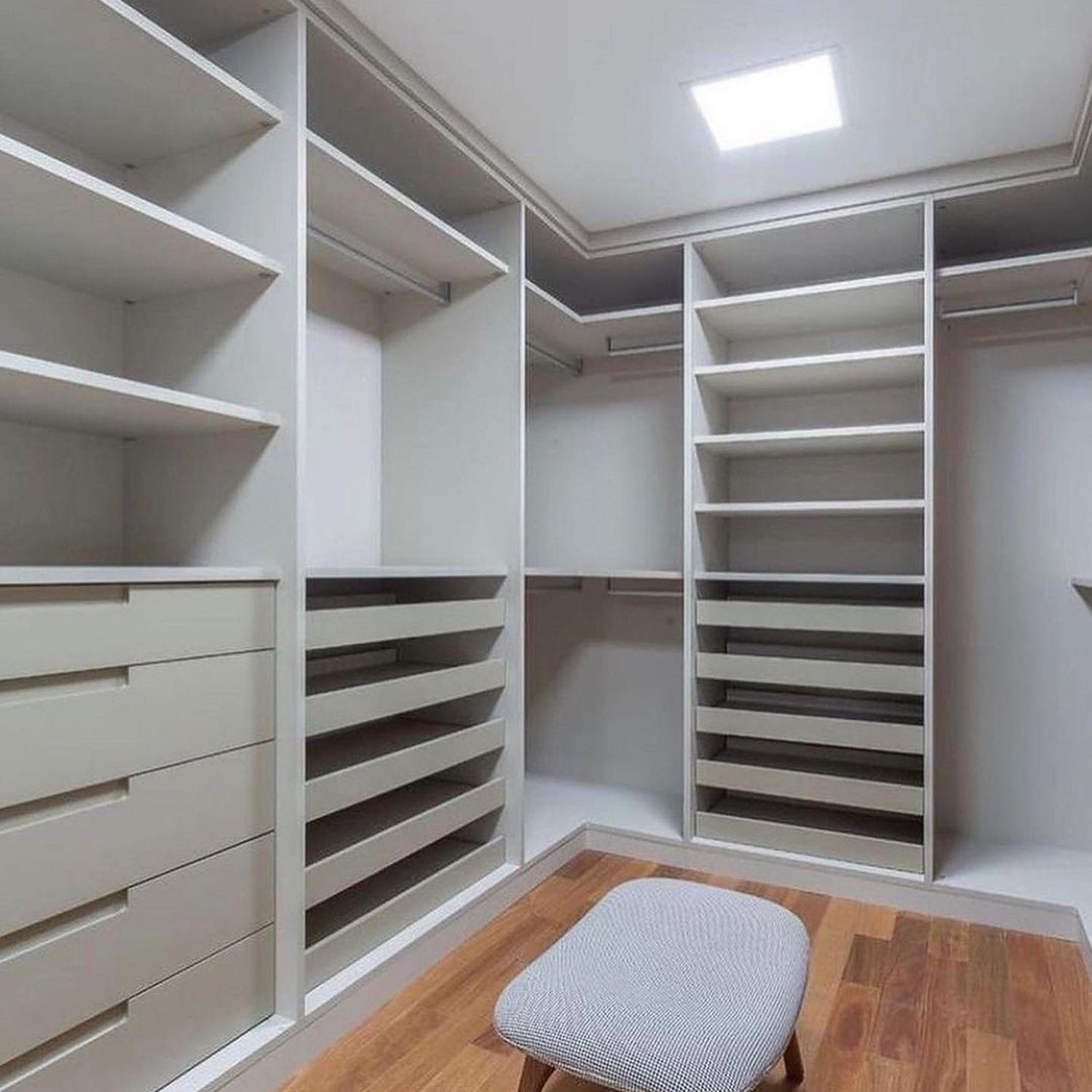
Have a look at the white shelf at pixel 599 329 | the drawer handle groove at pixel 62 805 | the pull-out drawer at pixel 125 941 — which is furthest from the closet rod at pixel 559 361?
the drawer handle groove at pixel 62 805

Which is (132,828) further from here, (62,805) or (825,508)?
(825,508)

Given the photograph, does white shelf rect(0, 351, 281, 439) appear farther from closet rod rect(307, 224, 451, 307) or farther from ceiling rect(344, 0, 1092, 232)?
ceiling rect(344, 0, 1092, 232)

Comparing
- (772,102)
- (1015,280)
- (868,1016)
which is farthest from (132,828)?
(1015,280)

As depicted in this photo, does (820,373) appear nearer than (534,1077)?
No

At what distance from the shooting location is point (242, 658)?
1687 millimetres

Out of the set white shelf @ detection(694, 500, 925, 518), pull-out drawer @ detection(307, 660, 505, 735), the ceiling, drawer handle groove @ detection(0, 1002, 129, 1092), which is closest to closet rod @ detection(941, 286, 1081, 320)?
the ceiling

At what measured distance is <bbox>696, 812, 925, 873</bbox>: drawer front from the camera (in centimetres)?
259

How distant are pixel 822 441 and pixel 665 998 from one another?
6.28 feet

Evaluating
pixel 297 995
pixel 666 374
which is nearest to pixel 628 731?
pixel 666 374

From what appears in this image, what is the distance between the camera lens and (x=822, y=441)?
277 cm

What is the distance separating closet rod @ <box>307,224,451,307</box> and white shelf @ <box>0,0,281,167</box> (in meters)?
0.39

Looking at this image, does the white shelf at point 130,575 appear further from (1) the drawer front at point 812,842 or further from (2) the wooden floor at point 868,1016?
(1) the drawer front at point 812,842

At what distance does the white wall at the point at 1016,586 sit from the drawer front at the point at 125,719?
2424 millimetres

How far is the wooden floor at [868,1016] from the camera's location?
68.6 inches
